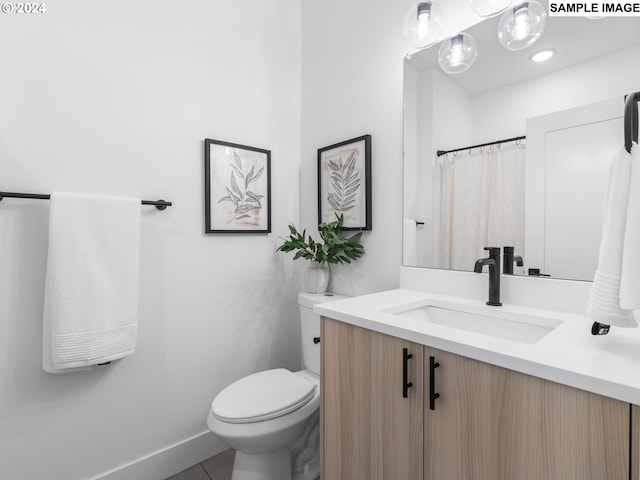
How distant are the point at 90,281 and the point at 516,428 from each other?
1427 millimetres

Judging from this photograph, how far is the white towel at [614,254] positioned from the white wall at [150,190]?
4.97 feet

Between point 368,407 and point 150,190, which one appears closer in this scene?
point 368,407

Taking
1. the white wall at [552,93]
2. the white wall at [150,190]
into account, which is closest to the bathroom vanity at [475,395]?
the white wall at [552,93]

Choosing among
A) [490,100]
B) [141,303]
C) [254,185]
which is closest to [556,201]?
[490,100]

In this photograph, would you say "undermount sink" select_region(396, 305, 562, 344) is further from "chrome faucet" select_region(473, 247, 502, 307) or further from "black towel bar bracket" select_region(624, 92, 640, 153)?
"black towel bar bracket" select_region(624, 92, 640, 153)

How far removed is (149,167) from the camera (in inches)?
58.7

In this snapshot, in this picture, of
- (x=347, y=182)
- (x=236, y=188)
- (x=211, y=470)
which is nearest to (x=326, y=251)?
(x=347, y=182)

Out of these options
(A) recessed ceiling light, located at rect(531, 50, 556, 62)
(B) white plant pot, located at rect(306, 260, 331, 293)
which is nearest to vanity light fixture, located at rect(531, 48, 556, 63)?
(A) recessed ceiling light, located at rect(531, 50, 556, 62)

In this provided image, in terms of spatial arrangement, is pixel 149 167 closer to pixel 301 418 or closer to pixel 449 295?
pixel 301 418

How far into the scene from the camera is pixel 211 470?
5.16ft

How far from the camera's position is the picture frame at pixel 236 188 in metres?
1.66

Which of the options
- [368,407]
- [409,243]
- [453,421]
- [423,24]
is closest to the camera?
[453,421]

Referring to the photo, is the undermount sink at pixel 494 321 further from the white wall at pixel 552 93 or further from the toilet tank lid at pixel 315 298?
the white wall at pixel 552 93

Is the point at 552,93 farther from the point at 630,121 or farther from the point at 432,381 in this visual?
the point at 432,381
